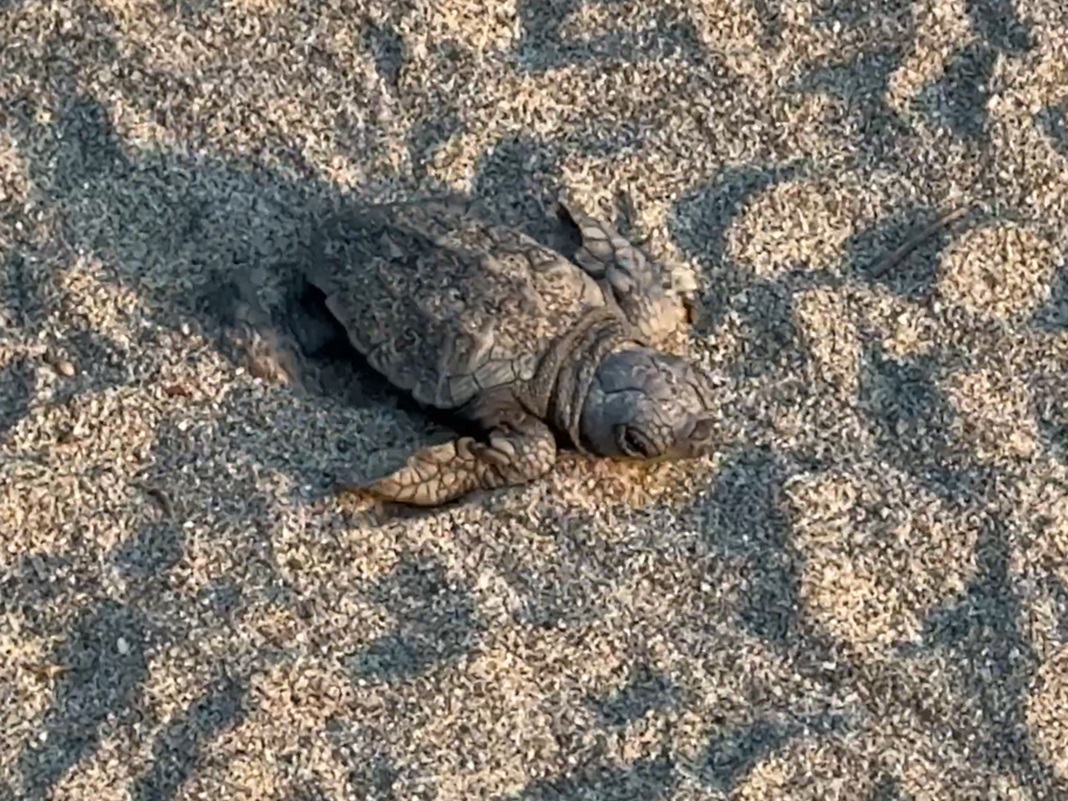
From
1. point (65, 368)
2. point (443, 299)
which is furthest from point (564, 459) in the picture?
point (65, 368)

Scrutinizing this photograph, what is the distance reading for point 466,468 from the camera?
99.0 inches

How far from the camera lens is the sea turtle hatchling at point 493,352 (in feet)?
8.32

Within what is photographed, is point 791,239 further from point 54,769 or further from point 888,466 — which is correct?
point 54,769

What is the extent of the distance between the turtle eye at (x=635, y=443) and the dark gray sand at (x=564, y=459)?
68mm

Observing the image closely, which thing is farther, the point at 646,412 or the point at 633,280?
the point at 633,280

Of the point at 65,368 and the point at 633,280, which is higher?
the point at 633,280

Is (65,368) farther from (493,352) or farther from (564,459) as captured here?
(564,459)

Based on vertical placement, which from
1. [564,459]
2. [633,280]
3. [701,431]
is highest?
[633,280]

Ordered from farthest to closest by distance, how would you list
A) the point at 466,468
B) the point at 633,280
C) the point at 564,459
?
1. the point at 633,280
2. the point at 564,459
3. the point at 466,468

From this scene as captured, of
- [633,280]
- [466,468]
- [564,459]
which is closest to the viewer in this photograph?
[466,468]

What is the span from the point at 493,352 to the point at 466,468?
18 cm

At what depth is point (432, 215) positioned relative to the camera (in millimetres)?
2664

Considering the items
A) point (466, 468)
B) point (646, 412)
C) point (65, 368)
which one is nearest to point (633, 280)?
point (646, 412)

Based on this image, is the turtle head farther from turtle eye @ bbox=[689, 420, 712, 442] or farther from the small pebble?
the small pebble
